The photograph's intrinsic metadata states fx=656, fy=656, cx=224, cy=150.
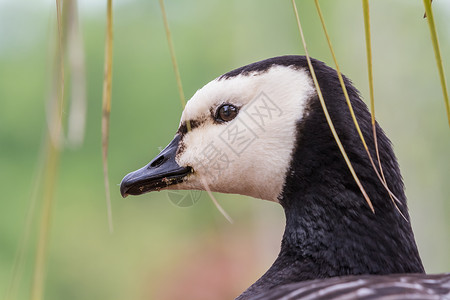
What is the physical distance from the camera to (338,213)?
7.09 feet

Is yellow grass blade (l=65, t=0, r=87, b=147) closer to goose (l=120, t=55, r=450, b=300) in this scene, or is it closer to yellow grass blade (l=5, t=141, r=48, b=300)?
yellow grass blade (l=5, t=141, r=48, b=300)

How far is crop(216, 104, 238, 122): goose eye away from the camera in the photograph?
2432mm

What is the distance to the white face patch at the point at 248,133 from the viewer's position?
233cm

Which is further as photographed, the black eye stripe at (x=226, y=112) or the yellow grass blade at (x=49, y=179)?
the black eye stripe at (x=226, y=112)

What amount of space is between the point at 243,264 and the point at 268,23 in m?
4.92

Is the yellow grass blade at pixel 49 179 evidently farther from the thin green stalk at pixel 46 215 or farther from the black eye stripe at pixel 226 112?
the black eye stripe at pixel 226 112

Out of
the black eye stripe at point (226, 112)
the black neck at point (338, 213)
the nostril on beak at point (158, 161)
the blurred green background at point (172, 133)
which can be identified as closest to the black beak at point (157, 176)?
the nostril on beak at point (158, 161)

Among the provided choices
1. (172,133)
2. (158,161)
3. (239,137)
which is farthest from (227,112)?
(172,133)

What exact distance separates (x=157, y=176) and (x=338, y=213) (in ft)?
2.31

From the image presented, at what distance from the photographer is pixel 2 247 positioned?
14.6 meters

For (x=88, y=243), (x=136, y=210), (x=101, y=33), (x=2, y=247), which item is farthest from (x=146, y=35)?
(x=2, y=247)

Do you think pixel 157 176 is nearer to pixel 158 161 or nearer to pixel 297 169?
pixel 158 161

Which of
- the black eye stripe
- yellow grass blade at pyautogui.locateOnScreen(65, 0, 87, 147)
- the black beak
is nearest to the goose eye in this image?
the black eye stripe

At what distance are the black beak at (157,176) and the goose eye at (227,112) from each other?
0.23 meters
